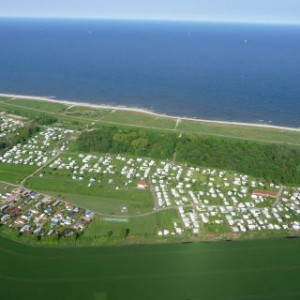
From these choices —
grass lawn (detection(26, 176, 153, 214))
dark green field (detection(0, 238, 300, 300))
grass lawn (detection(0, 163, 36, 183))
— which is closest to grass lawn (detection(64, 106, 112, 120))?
grass lawn (detection(0, 163, 36, 183))

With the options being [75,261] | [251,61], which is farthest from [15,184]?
[251,61]

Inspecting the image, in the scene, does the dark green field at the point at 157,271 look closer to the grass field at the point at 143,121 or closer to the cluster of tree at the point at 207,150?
the cluster of tree at the point at 207,150

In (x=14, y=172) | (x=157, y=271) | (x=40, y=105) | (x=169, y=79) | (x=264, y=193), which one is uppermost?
(x=264, y=193)

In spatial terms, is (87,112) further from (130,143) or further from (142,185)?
(142,185)

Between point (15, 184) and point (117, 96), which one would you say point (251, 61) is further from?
point (15, 184)

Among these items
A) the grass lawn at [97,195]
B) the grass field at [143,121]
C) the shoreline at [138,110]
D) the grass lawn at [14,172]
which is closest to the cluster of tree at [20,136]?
the grass lawn at [14,172]

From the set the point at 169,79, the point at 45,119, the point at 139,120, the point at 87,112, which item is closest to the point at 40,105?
the point at 87,112

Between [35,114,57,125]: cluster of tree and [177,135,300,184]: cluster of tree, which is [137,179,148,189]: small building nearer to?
[177,135,300,184]: cluster of tree
